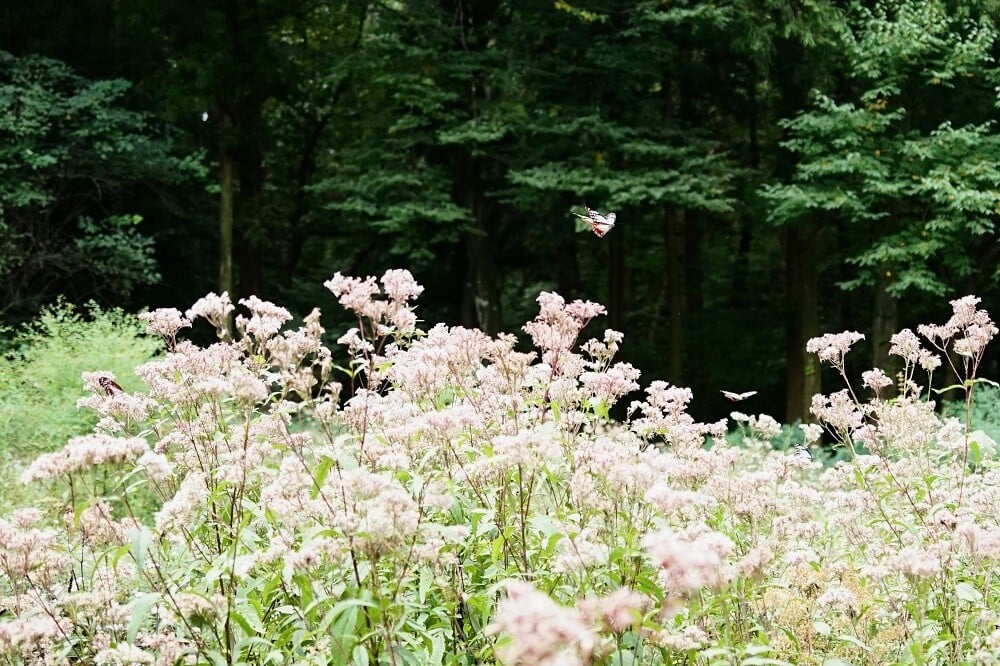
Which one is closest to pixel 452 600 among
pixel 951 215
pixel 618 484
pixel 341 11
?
pixel 618 484

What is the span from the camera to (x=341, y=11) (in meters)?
21.3

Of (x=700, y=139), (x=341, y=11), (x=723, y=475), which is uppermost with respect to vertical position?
(x=341, y=11)

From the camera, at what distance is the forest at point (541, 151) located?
13.9 metres

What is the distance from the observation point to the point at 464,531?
2.91m

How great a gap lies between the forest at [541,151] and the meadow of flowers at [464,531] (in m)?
10.7

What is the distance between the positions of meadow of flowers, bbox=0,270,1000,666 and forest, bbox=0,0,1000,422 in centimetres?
1065

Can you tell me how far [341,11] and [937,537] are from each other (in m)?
20.7

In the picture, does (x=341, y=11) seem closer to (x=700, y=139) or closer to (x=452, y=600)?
(x=700, y=139)

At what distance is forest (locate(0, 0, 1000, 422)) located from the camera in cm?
1393

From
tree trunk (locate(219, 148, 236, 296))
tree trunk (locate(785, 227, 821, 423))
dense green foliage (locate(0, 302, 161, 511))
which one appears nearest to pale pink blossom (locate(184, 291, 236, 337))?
dense green foliage (locate(0, 302, 161, 511))

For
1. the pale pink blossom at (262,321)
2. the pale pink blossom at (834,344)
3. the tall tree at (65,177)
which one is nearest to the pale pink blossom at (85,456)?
the pale pink blossom at (262,321)

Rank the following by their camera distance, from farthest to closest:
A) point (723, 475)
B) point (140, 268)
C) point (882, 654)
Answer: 1. point (140, 268)
2. point (723, 475)
3. point (882, 654)

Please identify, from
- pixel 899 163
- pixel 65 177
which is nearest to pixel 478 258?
pixel 899 163

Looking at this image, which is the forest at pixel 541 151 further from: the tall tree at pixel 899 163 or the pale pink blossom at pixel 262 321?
the pale pink blossom at pixel 262 321
